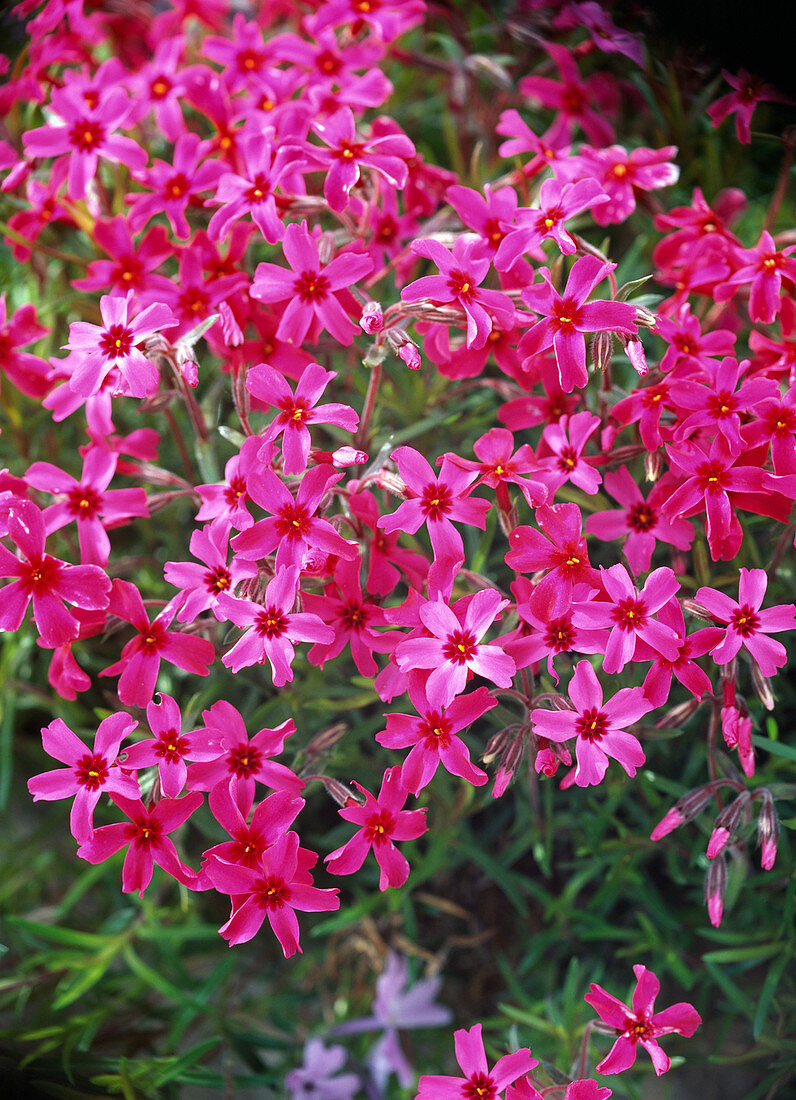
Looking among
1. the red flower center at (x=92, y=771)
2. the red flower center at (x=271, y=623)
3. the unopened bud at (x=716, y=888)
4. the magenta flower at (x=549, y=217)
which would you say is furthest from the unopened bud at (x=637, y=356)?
the red flower center at (x=92, y=771)

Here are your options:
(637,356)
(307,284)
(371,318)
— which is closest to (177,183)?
(307,284)

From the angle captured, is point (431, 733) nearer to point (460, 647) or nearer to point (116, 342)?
point (460, 647)

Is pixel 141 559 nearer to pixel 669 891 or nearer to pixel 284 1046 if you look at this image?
pixel 284 1046

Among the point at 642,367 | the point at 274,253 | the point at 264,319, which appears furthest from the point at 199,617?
the point at 274,253

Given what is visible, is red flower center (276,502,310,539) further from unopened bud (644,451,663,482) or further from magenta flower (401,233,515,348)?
unopened bud (644,451,663,482)

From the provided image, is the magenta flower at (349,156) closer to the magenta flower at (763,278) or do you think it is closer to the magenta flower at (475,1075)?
the magenta flower at (763,278)
